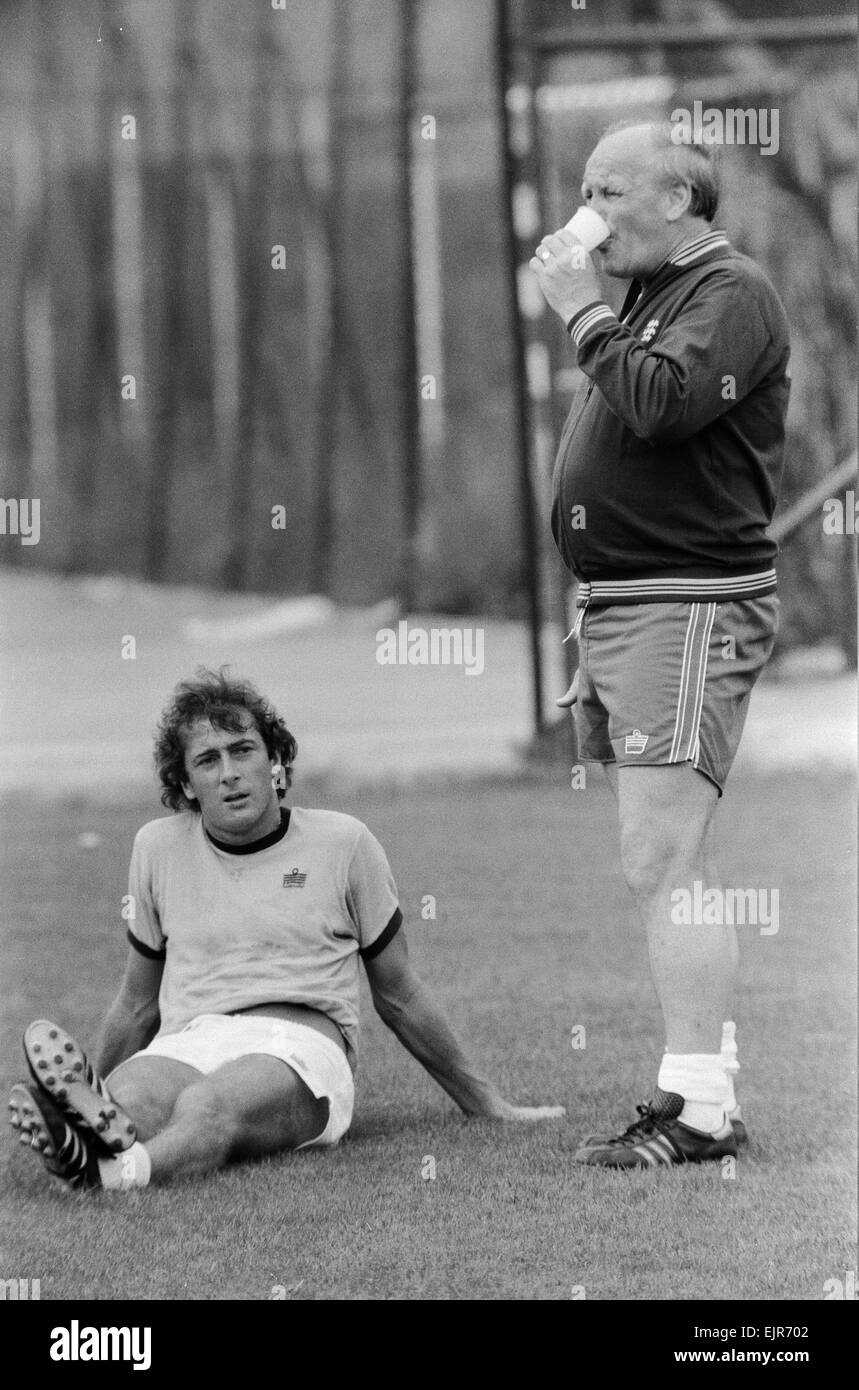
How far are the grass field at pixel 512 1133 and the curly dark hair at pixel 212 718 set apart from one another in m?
0.62

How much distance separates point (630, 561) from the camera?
114 inches

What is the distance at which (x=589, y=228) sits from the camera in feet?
9.52

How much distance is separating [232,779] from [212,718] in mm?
106

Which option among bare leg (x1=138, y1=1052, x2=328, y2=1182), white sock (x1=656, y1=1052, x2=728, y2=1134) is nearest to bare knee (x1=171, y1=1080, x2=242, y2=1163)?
bare leg (x1=138, y1=1052, x2=328, y2=1182)

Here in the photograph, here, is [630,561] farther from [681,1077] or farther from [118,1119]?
[118,1119]

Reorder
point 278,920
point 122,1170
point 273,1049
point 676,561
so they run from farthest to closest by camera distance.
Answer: point 278,920, point 273,1049, point 676,561, point 122,1170

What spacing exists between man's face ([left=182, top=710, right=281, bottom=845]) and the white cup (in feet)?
2.92

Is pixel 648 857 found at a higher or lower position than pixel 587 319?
lower

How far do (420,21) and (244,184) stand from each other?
7.66ft

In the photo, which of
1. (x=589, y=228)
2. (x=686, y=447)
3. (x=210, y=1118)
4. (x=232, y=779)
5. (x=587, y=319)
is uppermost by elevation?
(x=589, y=228)

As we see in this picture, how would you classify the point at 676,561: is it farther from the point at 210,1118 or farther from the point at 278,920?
the point at 210,1118

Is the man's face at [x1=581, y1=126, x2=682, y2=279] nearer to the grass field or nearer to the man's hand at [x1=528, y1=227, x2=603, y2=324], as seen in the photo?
the man's hand at [x1=528, y1=227, x2=603, y2=324]

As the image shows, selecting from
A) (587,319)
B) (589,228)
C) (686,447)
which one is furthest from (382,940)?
(589,228)

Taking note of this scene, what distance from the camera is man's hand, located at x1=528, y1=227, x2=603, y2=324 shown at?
2820mm
